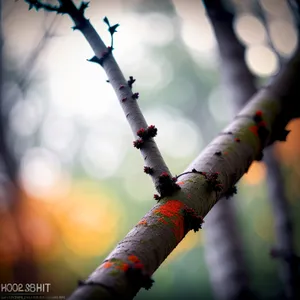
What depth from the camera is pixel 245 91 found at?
4434 millimetres

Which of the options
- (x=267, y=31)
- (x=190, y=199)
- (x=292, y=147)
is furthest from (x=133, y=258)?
(x=292, y=147)

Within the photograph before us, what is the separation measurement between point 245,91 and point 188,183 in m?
3.38

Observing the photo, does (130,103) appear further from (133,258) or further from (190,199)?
(133,258)

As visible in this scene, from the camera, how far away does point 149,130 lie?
1.53m

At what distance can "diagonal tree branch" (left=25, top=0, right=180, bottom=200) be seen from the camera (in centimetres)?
146

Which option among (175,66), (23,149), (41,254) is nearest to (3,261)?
(23,149)

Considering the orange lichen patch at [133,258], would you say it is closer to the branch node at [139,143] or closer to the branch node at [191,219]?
the branch node at [191,219]

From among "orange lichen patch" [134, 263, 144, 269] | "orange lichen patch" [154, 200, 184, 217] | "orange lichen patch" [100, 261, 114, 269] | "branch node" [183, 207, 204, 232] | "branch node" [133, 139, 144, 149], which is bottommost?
"orange lichen patch" [134, 263, 144, 269]

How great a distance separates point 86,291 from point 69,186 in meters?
19.1

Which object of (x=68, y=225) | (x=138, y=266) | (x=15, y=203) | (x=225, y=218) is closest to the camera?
(x=138, y=266)

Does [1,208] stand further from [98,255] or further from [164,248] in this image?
[98,255]

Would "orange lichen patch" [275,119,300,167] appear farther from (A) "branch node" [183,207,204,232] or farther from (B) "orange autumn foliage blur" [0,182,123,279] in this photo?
(A) "branch node" [183,207,204,232]

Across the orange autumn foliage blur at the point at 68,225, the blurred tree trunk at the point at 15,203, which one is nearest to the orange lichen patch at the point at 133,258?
the blurred tree trunk at the point at 15,203

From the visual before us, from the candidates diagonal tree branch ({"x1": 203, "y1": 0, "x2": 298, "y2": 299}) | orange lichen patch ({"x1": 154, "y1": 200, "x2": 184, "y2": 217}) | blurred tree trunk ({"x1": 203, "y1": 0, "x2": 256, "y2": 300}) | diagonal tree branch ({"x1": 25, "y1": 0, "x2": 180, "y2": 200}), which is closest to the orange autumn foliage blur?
blurred tree trunk ({"x1": 203, "y1": 0, "x2": 256, "y2": 300})
